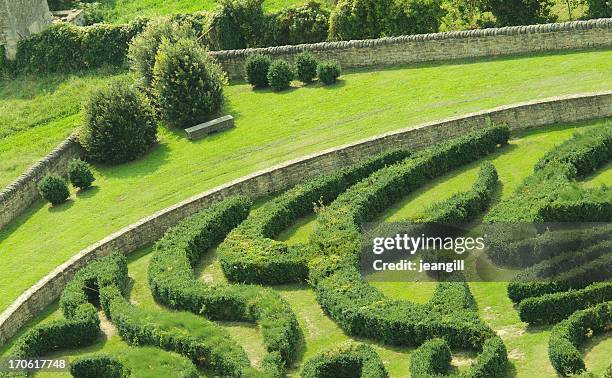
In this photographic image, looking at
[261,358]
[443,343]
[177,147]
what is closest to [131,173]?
[177,147]

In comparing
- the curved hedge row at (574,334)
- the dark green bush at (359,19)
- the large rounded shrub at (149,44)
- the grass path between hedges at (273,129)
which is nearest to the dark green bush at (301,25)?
the dark green bush at (359,19)

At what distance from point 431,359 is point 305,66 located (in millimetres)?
23981

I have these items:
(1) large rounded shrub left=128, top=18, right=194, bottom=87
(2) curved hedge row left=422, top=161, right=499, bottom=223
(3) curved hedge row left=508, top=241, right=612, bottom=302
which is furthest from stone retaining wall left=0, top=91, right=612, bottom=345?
(3) curved hedge row left=508, top=241, right=612, bottom=302

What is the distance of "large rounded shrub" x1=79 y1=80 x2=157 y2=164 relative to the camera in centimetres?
5931

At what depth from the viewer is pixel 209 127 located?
61062mm

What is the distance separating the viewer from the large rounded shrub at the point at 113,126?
5931 cm

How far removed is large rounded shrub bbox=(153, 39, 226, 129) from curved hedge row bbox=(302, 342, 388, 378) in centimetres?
2005

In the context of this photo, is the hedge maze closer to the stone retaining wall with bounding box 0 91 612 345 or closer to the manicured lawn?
the stone retaining wall with bounding box 0 91 612 345

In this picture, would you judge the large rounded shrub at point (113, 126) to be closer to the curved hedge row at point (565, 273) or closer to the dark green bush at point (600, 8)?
Answer: the dark green bush at point (600, 8)

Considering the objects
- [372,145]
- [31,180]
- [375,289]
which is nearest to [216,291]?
[375,289]

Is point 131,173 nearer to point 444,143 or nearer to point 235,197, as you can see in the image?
point 235,197

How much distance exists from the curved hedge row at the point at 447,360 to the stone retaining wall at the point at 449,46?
21511 millimetres

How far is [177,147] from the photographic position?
6041 centimetres

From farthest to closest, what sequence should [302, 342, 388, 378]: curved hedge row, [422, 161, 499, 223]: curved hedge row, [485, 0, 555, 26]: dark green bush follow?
[485, 0, 555, 26]: dark green bush, [422, 161, 499, 223]: curved hedge row, [302, 342, 388, 378]: curved hedge row
